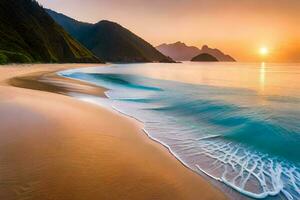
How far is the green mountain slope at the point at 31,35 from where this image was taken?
101125 mm

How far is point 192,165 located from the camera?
7711 millimetres

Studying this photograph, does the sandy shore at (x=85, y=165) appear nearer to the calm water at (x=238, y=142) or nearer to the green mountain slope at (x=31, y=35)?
the calm water at (x=238, y=142)

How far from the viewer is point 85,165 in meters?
6.63

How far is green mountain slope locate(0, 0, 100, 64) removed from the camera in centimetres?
10112

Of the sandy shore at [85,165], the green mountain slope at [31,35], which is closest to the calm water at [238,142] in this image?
the sandy shore at [85,165]

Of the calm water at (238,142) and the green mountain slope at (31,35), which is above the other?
the green mountain slope at (31,35)

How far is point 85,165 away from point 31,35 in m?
127

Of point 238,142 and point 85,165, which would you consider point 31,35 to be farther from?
point 85,165

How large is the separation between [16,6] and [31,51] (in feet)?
138

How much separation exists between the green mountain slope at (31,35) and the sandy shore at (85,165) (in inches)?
2908

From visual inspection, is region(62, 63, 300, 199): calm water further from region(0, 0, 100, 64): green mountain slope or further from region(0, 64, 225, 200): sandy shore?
region(0, 0, 100, 64): green mountain slope

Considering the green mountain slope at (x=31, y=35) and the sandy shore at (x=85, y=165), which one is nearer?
the sandy shore at (x=85, y=165)

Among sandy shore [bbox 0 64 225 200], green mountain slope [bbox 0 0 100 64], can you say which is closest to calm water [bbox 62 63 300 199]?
sandy shore [bbox 0 64 225 200]

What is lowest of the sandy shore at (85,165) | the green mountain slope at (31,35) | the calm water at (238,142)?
the calm water at (238,142)
